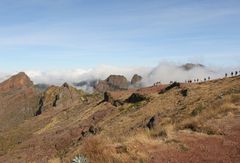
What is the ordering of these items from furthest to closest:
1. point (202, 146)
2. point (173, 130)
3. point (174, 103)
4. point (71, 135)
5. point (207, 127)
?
point (71, 135) → point (174, 103) → point (173, 130) → point (207, 127) → point (202, 146)

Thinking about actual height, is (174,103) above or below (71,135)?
above

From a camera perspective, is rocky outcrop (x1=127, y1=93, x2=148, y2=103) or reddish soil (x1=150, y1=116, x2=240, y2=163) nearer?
reddish soil (x1=150, y1=116, x2=240, y2=163)

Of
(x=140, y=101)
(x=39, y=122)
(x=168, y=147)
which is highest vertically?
(x=168, y=147)

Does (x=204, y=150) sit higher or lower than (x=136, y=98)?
higher

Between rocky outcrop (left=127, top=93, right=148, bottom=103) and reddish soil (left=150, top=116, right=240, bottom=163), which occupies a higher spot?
reddish soil (left=150, top=116, right=240, bottom=163)

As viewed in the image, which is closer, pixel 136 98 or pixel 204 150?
pixel 204 150

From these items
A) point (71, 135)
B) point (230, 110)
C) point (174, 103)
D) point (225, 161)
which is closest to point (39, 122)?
point (71, 135)

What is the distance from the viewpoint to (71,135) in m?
67.7

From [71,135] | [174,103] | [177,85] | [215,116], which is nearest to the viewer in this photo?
[215,116]

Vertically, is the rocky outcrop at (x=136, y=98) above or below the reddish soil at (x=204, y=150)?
below

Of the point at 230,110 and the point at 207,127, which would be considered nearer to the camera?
the point at 207,127

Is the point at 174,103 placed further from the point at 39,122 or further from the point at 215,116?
the point at 39,122

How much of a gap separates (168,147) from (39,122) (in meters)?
109

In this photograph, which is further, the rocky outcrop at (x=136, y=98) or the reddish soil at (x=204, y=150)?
the rocky outcrop at (x=136, y=98)
